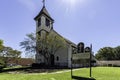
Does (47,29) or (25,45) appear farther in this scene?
(47,29)

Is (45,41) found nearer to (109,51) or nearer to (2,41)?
(2,41)

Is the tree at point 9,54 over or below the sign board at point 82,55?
over

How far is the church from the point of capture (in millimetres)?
48750

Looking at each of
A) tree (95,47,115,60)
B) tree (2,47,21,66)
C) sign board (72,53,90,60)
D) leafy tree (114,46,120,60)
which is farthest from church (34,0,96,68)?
tree (95,47,115,60)

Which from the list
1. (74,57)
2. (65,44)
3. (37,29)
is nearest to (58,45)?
(65,44)

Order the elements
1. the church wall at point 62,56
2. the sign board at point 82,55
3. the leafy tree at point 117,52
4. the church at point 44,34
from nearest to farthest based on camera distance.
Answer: the sign board at point 82,55, the church at point 44,34, the church wall at point 62,56, the leafy tree at point 117,52

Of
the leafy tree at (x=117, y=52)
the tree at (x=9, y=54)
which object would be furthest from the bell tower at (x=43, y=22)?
the leafy tree at (x=117, y=52)

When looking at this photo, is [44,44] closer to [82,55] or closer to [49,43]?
[49,43]

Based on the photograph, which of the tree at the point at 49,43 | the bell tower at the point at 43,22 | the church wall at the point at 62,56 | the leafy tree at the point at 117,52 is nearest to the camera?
the tree at the point at 49,43

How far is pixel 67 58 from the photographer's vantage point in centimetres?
4919

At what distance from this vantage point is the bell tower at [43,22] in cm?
5243

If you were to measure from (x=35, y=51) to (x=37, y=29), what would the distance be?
313 inches

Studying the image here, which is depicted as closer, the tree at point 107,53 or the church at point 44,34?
the church at point 44,34

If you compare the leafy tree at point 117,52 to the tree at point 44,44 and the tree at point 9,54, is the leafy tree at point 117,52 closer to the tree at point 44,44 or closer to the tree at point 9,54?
the tree at point 9,54
